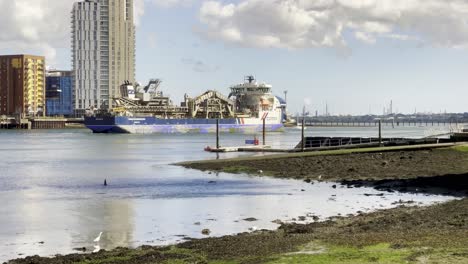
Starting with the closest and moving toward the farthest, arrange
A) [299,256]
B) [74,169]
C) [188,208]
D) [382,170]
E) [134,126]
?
1. [299,256]
2. [188,208]
3. [382,170]
4. [74,169]
5. [134,126]

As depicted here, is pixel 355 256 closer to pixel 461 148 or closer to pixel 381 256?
pixel 381 256

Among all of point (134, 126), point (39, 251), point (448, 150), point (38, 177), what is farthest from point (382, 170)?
point (134, 126)

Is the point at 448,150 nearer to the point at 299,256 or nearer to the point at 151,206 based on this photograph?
the point at 151,206

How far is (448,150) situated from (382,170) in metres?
7.83

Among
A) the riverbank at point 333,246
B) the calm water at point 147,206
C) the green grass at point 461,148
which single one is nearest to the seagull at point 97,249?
the calm water at point 147,206

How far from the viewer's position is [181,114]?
189625 mm

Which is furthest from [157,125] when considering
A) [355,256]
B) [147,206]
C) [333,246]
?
[355,256]

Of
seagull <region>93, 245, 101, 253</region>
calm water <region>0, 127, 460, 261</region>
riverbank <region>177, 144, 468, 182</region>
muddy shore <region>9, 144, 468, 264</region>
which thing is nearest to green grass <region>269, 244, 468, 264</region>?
muddy shore <region>9, 144, 468, 264</region>

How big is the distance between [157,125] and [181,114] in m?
14.7

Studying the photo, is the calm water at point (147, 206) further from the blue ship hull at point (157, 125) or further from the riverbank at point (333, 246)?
the blue ship hull at point (157, 125)

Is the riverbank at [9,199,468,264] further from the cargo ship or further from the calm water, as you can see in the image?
the cargo ship

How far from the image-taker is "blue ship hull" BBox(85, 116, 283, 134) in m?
169

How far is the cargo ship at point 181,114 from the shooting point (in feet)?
564

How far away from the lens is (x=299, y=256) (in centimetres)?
1638
